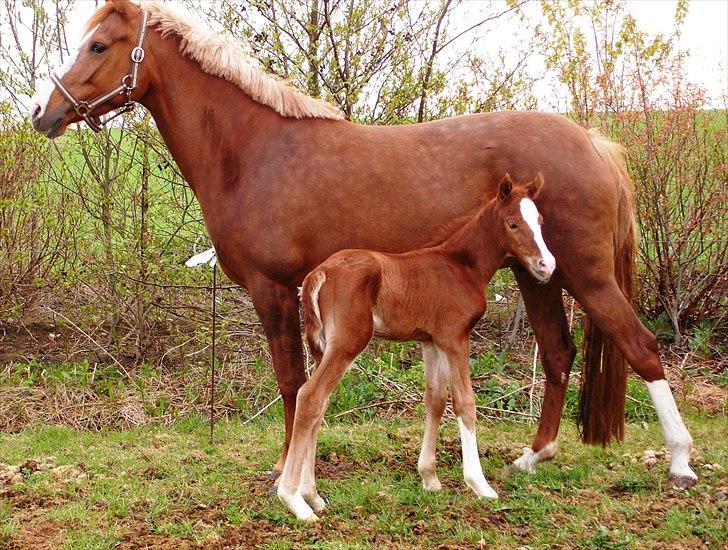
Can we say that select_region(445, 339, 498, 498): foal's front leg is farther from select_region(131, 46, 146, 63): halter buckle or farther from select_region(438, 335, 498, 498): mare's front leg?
select_region(131, 46, 146, 63): halter buckle

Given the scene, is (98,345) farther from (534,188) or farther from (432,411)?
(534,188)

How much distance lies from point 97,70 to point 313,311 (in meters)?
1.98

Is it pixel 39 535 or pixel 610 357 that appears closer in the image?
pixel 39 535

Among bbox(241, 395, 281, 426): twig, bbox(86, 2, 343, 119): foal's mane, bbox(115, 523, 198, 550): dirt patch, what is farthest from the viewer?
bbox(241, 395, 281, 426): twig

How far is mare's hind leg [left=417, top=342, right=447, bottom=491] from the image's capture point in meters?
4.77

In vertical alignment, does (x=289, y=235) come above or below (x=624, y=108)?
below

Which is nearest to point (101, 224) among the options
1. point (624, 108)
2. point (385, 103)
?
point (385, 103)

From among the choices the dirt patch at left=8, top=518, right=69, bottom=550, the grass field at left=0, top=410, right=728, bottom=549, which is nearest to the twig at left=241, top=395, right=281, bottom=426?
the grass field at left=0, top=410, right=728, bottom=549

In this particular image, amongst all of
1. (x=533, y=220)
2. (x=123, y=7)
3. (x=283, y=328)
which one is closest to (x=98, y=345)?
(x=283, y=328)

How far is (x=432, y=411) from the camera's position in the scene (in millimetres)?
4777

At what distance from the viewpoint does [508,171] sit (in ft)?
16.1

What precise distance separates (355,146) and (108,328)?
4.39 m

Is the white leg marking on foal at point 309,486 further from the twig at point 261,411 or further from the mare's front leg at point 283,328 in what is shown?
the twig at point 261,411

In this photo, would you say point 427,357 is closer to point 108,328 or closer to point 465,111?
point 465,111
